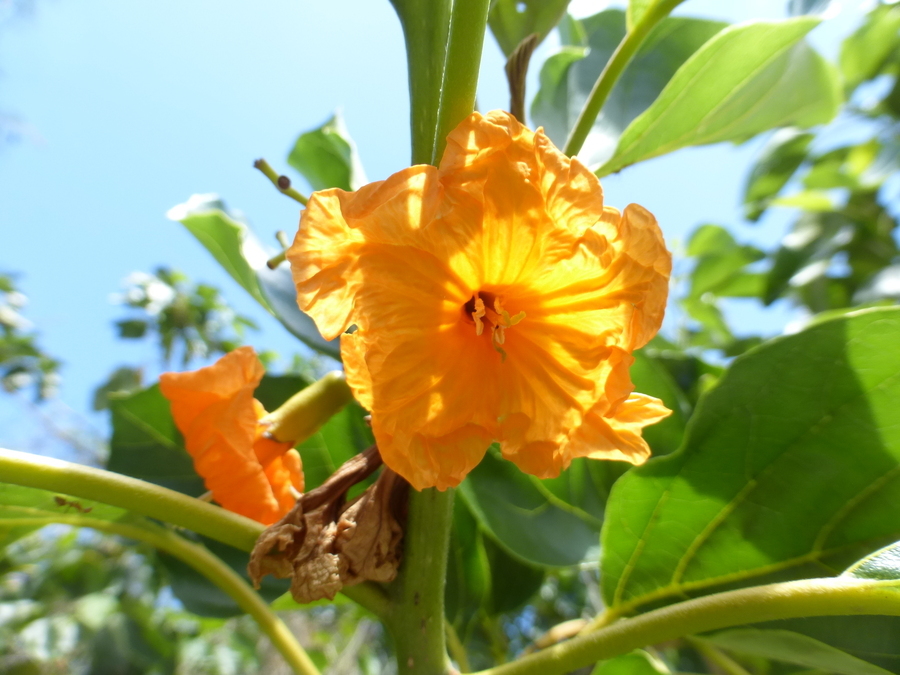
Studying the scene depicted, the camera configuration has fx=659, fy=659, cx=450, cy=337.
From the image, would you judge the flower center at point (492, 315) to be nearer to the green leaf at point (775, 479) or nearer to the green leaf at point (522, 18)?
the green leaf at point (775, 479)

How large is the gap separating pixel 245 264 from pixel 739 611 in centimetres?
111

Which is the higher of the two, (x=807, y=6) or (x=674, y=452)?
(x=807, y=6)

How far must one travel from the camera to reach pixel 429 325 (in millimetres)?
837

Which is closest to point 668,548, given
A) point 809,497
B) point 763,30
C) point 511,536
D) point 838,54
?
point 809,497

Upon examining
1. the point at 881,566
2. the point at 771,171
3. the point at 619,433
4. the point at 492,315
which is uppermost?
the point at 492,315

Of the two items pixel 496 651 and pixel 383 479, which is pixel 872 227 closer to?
pixel 496 651

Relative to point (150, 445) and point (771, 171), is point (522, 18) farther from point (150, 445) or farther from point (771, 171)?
point (771, 171)

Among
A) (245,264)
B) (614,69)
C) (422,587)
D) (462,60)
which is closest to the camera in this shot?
(462,60)

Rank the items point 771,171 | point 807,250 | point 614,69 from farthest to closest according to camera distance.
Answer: point 771,171
point 807,250
point 614,69

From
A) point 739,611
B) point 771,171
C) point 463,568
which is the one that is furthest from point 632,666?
point 771,171

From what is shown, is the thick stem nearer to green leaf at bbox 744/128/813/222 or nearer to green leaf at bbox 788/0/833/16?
green leaf at bbox 788/0/833/16

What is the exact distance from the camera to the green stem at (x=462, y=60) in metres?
0.69

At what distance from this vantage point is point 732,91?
47.9 inches

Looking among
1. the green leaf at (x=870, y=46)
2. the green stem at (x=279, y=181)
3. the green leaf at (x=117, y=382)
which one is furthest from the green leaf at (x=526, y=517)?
the green leaf at (x=117, y=382)
